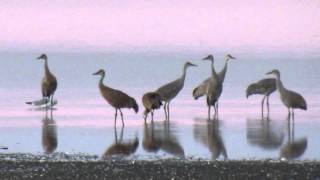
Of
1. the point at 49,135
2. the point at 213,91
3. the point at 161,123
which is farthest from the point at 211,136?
the point at 213,91

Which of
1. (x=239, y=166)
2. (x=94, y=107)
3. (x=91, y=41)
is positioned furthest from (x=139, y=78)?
(x=239, y=166)

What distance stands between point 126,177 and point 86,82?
20.9 meters

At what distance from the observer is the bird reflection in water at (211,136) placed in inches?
627

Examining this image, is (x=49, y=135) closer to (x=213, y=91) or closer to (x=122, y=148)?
(x=122, y=148)

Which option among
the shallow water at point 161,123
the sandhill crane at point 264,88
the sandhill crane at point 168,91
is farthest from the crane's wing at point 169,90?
the sandhill crane at point 264,88

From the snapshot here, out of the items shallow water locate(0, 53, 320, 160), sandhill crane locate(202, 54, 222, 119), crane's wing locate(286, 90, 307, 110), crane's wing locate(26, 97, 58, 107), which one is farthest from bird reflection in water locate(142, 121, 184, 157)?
crane's wing locate(26, 97, 58, 107)

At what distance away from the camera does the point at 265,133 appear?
18578 millimetres

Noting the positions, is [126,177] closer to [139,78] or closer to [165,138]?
[165,138]

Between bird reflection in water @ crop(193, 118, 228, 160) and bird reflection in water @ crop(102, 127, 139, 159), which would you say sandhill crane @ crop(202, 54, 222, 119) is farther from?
bird reflection in water @ crop(102, 127, 139, 159)

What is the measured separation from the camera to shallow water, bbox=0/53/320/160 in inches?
645

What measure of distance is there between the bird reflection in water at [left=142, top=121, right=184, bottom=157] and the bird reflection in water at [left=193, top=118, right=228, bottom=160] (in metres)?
0.44

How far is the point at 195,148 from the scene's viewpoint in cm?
1642

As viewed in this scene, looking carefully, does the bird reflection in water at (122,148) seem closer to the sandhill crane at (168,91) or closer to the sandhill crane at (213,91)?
the sandhill crane at (168,91)

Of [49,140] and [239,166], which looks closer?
[239,166]
